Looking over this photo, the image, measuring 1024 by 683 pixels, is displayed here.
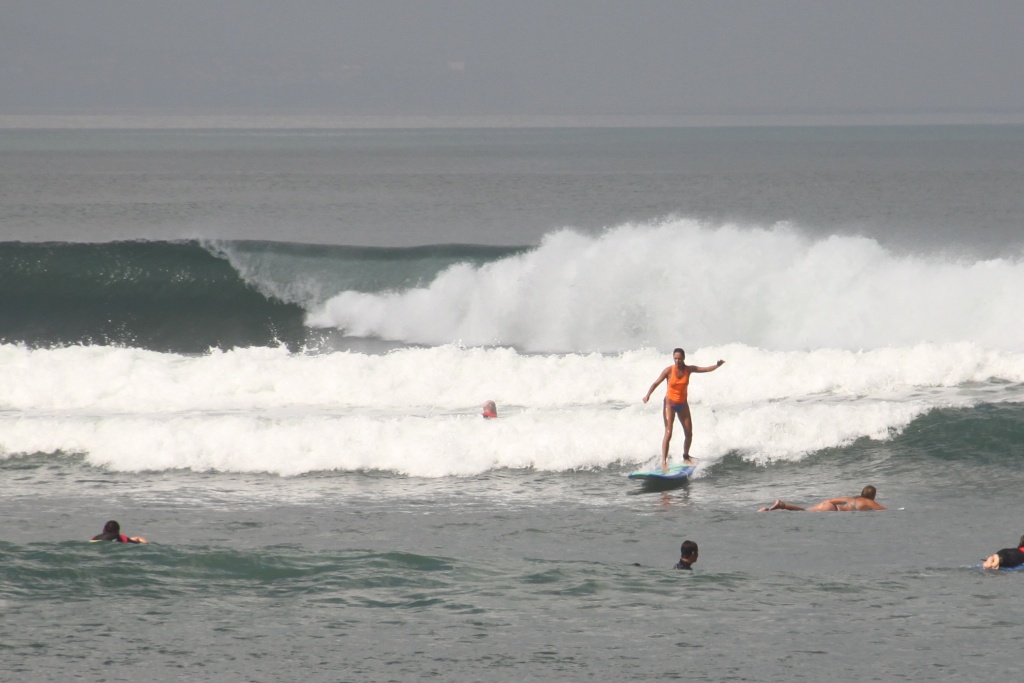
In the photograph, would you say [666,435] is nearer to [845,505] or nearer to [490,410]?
[845,505]

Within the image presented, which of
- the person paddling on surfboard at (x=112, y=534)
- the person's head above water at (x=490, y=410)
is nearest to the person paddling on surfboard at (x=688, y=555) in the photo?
the person paddling on surfboard at (x=112, y=534)

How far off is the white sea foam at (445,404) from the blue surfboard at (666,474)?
0.81 meters

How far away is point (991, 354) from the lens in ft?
62.9

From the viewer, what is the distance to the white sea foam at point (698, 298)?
2438 cm

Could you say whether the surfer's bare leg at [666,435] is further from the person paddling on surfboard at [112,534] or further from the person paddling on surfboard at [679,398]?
the person paddling on surfboard at [112,534]

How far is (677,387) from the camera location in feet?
50.7

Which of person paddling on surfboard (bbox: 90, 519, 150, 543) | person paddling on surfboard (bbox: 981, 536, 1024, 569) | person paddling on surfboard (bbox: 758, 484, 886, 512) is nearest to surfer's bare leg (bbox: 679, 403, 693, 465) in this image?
person paddling on surfboard (bbox: 758, 484, 886, 512)

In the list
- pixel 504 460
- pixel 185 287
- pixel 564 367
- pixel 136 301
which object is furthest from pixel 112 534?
pixel 185 287

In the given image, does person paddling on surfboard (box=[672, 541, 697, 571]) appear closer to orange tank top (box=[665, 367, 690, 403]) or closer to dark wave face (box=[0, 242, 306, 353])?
orange tank top (box=[665, 367, 690, 403])

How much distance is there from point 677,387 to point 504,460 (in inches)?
94.0

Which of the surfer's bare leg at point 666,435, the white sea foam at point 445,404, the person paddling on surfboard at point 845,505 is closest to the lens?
the person paddling on surfboard at point 845,505

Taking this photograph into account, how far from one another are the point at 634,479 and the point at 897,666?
6.24m

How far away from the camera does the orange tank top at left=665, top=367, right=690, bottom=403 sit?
50.6ft

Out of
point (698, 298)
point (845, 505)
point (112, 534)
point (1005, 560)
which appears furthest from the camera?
point (698, 298)
